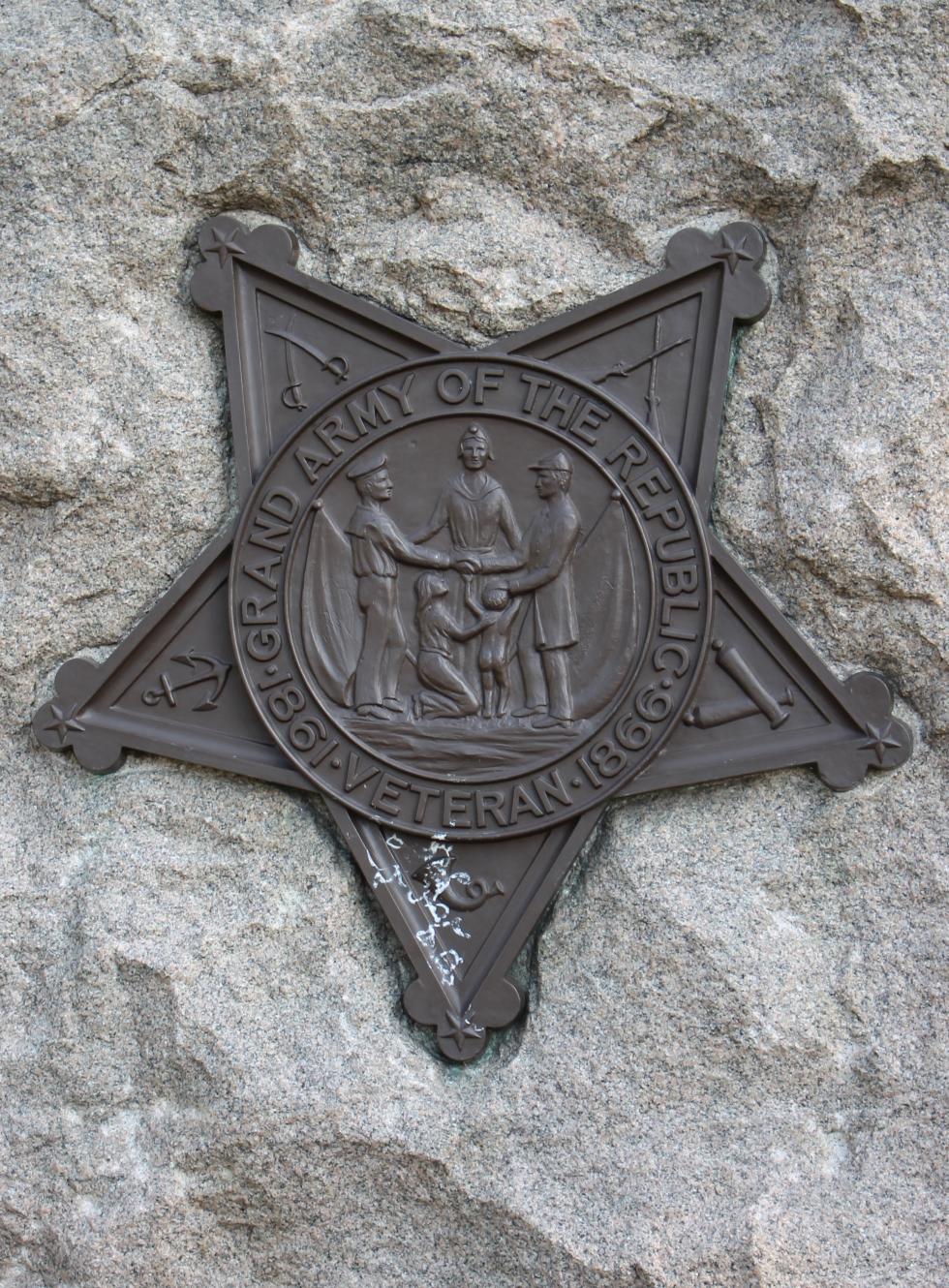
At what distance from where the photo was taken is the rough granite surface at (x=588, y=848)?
9.40ft

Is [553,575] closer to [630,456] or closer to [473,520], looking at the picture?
[473,520]

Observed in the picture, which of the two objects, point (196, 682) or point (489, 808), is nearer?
point (489, 808)

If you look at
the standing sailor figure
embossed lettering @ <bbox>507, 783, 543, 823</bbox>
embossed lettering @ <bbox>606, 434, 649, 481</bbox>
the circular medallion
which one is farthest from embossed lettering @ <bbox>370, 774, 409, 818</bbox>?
embossed lettering @ <bbox>606, 434, 649, 481</bbox>

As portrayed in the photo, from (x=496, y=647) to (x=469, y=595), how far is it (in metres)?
0.14

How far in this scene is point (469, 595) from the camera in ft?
10.1

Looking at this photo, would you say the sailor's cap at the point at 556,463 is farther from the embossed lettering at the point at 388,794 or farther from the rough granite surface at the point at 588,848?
the embossed lettering at the point at 388,794

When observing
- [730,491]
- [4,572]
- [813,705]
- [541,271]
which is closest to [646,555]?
[730,491]

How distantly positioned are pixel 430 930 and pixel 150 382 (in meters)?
1.47

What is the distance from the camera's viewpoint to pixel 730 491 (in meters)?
3.08

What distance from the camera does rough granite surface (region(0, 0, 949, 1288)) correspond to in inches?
113

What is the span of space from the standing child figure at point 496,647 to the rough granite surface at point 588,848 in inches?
15.2

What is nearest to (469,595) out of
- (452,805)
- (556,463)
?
(556,463)

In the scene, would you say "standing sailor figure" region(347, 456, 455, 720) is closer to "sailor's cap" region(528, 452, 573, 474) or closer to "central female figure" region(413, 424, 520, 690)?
"central female figure" region(413, 424, 520, 690)

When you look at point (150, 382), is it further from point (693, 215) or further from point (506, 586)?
point (693, 215)
